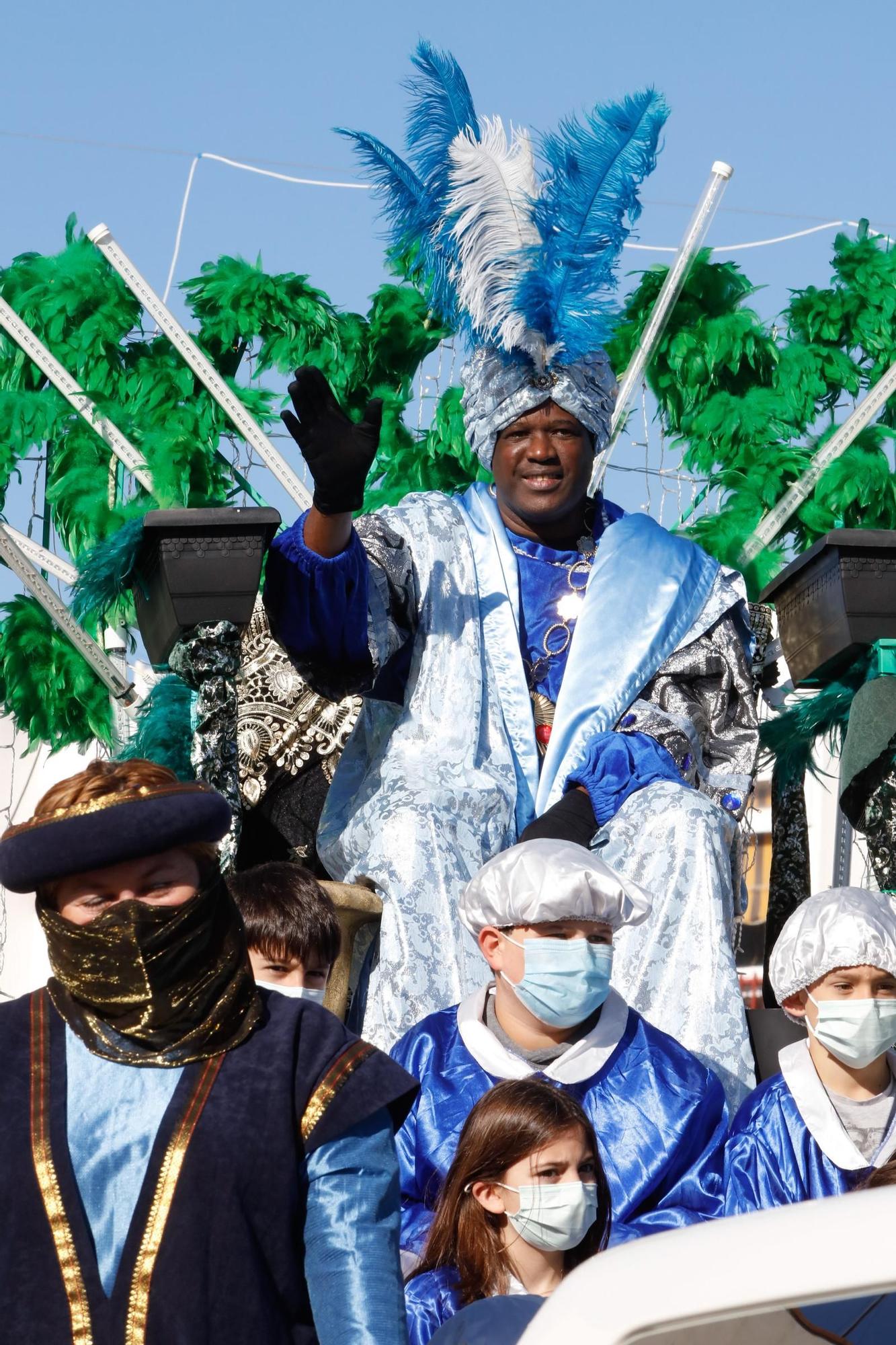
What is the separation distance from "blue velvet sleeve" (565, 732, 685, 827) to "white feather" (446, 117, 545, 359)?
90 centimetres

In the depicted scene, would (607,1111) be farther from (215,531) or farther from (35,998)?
(215,531)

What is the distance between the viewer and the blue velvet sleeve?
167 inches

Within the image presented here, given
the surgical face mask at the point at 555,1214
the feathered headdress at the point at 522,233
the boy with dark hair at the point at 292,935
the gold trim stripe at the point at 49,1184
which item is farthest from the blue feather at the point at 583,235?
the gold trim stripe at the point at 49,1184

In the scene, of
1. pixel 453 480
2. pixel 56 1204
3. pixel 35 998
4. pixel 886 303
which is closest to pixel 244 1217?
pixel 56 1204

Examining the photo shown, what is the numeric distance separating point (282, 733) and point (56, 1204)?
125 inches

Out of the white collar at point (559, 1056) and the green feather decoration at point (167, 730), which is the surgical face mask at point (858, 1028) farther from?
the green feather decoration at point (167, 730)

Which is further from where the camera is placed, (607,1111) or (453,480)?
(453,480)

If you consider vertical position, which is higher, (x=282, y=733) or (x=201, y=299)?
(x=201, y=299)

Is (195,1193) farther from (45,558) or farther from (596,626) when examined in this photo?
(45,558)

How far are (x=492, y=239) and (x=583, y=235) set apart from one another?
0.20 meters

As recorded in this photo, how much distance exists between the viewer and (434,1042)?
11.4 feet

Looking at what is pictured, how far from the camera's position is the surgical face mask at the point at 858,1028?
347 centimetres

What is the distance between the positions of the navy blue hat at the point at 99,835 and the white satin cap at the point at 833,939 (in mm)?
1578

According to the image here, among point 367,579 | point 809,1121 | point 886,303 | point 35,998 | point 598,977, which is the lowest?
point 809,1121
